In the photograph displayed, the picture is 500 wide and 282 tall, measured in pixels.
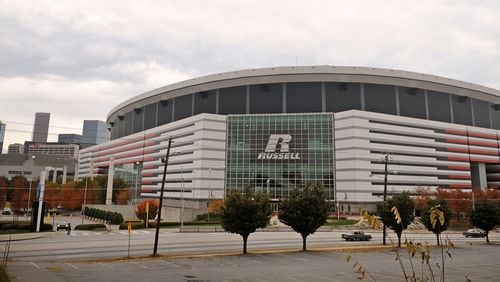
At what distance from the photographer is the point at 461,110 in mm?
106375

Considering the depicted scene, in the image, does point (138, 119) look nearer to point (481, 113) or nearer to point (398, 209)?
point (398, 209)

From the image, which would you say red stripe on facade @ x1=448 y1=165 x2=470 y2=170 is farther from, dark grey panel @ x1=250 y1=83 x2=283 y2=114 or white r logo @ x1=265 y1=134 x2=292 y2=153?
dark grey panel @ x1=250 y1=83 x2=283 y2=114

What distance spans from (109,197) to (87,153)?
85.6 meters

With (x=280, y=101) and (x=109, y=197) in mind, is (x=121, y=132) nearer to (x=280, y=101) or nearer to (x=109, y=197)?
(x=109, y=197)

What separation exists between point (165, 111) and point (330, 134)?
54275 mm

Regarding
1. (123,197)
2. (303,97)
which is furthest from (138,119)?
(303,97)

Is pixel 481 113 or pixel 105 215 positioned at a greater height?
pixel 481 113

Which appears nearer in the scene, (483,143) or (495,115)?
(483,143)

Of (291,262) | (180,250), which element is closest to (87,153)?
(180,250)

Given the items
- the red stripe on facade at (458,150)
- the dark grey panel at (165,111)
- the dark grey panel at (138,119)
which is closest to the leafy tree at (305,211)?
the red stripe on facade at (458,150)

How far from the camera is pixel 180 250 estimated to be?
33.3m

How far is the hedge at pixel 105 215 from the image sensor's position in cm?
6988

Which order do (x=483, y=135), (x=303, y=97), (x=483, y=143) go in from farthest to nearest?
(x=483, y=135) < (x=483, y=143) < (x=303, y=97)

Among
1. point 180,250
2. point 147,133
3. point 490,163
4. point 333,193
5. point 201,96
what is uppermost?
point 201,96
